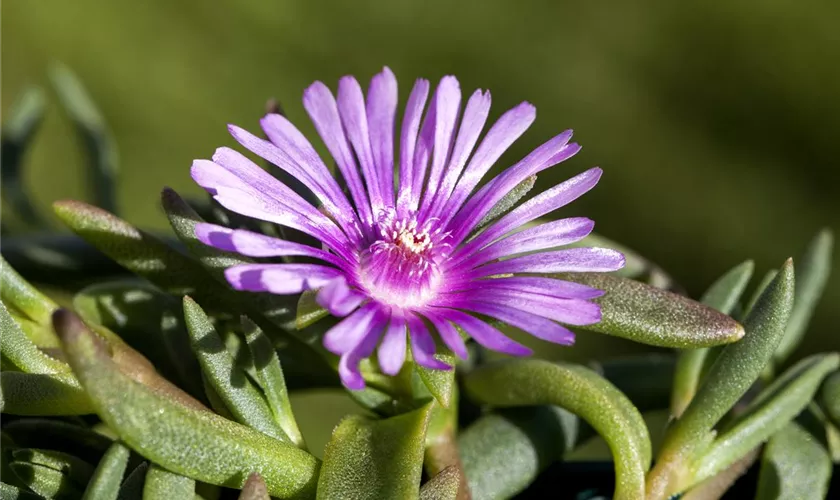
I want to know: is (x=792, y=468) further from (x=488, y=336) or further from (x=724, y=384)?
(x=488, y=336)

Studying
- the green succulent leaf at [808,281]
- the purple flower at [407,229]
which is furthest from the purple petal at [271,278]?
the green succulent leaf at [808,281]

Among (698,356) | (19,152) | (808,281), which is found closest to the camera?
(698,356)

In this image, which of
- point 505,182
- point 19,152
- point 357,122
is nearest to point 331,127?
point 357,122

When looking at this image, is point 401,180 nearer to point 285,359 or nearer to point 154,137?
point 285,359

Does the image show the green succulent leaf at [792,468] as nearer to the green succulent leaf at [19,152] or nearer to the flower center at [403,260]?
the flower center at [403,260]

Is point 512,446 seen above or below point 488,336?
below

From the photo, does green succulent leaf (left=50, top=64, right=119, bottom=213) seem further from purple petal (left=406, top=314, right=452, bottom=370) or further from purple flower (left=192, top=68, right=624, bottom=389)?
purple petal (left=406, top=314, right=452, bottom=370)
